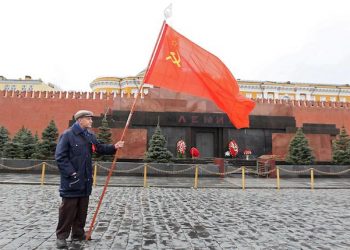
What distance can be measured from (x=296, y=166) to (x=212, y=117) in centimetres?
586

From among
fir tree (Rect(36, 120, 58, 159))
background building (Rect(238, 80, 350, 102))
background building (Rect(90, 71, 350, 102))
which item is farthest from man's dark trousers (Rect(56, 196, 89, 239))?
background building (Rect(238, 80, 350, 102))

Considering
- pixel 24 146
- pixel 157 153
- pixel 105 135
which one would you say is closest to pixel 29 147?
pixel 24 146

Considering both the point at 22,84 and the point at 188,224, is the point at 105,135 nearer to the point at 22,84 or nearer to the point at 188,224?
the point at 188,224

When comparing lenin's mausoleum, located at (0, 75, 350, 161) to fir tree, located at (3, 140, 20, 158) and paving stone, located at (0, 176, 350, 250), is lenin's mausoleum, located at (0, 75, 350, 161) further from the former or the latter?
paving stone, located at (0, 176, 350, 250)

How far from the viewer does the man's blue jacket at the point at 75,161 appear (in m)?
3.31

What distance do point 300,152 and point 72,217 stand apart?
44.8 ft

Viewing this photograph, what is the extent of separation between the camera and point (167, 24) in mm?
5289

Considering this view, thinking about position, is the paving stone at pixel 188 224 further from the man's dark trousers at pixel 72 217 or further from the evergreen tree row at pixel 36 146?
the evergreen tree row at pixel 36 146

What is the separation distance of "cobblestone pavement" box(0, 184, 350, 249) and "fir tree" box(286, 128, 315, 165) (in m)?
8.16

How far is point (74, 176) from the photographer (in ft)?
10.8

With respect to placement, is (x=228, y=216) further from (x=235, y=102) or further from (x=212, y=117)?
(x=212, y=117)

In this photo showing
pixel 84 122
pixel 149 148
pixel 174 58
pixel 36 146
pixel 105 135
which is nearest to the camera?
pixel 84 122

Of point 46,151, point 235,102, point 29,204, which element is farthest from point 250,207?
point 46,151

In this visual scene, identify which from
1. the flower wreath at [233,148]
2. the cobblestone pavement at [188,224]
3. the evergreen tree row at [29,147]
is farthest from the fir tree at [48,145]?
the flower wreath at [233,148]
